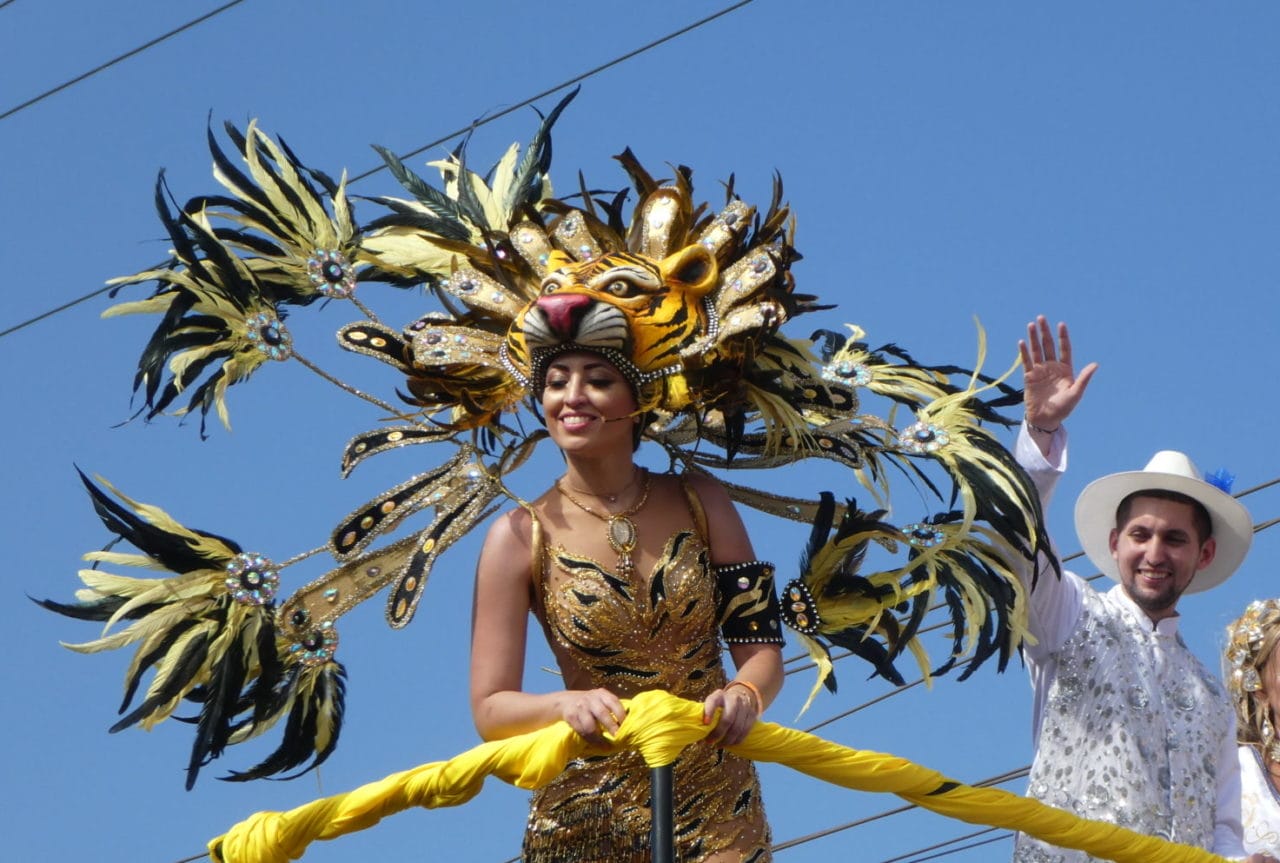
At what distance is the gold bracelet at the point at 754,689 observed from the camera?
4780 millimetres

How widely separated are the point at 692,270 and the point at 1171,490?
1415 mm

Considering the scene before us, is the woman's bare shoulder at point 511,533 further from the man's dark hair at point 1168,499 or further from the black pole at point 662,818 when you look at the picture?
the man's dark hair at point 1168,499

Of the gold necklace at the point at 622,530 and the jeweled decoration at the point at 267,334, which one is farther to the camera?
the jeweled decoration at the point at 267,334

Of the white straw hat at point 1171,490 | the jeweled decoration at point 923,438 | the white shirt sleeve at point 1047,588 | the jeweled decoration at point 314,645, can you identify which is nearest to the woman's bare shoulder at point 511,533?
the jeweled decoration at point 314,645

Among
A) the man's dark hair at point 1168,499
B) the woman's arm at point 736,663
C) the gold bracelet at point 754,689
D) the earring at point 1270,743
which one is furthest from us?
the earring at point 1270,743

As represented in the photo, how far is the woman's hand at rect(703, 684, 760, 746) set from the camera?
4520mm

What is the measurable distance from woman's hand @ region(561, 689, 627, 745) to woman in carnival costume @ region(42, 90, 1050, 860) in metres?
0.37

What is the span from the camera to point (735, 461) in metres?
5.49

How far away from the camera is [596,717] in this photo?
4477mm

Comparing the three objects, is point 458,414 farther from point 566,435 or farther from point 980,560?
point 980,560

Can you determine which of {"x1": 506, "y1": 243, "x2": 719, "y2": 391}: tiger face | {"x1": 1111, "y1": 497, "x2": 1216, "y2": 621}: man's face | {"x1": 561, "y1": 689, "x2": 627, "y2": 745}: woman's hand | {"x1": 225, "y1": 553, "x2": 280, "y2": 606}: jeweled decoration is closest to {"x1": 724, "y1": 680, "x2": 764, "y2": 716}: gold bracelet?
{"x1": 561, "y1": 689, "x2": 627, "y2": 745}: woman's hand

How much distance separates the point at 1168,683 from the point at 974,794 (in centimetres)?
109

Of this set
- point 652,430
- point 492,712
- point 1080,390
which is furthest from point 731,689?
point 1080,390

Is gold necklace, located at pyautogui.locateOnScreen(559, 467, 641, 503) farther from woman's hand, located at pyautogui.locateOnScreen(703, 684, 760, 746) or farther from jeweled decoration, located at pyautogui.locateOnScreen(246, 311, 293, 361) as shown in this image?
jeweled decoration, located at pyautogui.locateOnScreen(246, 311, 293, 361)
